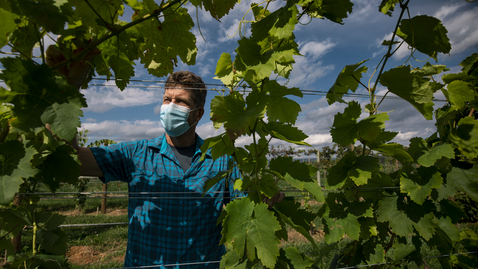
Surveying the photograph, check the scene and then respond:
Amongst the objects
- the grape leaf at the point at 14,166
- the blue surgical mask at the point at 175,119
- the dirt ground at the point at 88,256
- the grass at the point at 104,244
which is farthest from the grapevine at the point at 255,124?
the dirt ground at the point at 88,256

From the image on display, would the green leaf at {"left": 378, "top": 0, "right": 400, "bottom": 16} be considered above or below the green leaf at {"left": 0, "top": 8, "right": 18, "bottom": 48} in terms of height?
above

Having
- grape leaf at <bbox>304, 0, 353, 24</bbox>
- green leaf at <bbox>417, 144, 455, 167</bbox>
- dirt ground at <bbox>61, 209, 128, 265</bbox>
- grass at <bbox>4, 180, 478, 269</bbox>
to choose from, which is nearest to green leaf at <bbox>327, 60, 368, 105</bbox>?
grape leaf at <bbox>304, 0, 353, 24</bbox>

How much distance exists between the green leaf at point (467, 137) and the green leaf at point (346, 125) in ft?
2.26

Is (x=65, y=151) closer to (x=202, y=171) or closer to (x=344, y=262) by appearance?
(x=202, y=171)

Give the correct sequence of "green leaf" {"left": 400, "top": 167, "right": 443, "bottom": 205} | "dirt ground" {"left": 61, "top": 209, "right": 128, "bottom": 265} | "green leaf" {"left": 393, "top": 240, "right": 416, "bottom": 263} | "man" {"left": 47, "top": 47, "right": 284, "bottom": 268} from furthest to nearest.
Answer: "dirt ground" {"left": 61, "top": 209, "right": 128, "bottom": 265} < "man" {"left": 47, "top": 47, "right": 284, "bottom": 268} < "green leaf" {"left": 393, "top": 240, "right": 416, "bottom": 263} < "green leaf" {"left": 400, "top": 167, "right": 443, "bottom": 205}

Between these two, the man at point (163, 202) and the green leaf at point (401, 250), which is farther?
the man at point (163, 202)

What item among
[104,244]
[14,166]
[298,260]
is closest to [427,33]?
[298,260]

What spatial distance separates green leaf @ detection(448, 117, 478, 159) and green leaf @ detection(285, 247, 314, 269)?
1.07m

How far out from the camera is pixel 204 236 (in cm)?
197

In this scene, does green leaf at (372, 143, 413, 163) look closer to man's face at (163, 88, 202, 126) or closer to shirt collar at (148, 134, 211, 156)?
shirt collar at (148, 134, 211, 156)

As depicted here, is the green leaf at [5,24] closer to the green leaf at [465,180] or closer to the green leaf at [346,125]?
the green leaf at [346,125]

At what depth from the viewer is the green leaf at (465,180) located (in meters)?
1.31

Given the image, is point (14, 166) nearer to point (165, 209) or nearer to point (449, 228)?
point (165, 209)

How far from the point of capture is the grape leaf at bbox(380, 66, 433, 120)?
105 centimetres
